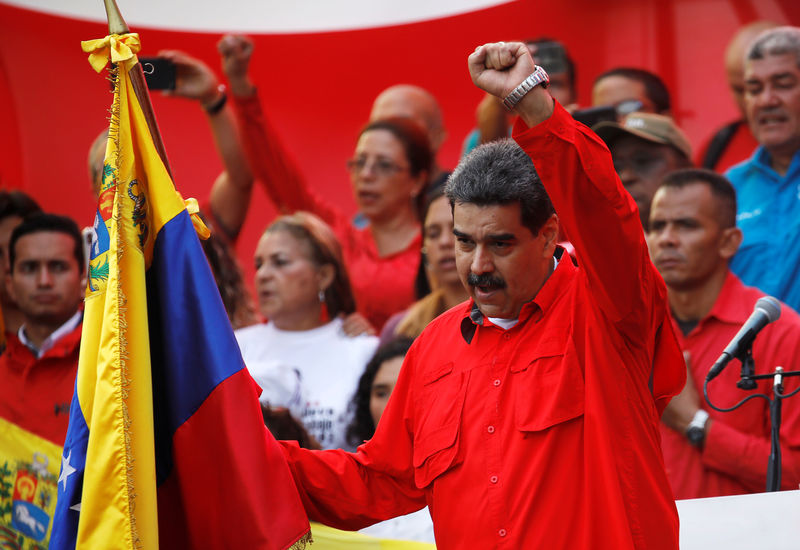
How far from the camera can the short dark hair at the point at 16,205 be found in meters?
7.02

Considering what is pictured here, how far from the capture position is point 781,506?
3.30 metres

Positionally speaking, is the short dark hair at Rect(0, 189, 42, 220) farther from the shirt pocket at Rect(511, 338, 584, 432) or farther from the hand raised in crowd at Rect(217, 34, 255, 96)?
the shirt pocket at Rect(511, 338, 584, 432)

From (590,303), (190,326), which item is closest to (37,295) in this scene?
(190,326)

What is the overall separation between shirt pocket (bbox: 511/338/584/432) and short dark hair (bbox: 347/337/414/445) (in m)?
2.33

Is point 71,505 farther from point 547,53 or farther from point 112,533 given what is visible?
point 547,53

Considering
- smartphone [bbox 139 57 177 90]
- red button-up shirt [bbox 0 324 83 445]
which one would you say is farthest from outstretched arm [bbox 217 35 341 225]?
smartphone [bbox 139 57 177 90]

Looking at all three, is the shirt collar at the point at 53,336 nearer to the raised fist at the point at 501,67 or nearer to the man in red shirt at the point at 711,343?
the man in red shirt at the point at 711,343

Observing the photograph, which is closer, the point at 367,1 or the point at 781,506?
the point at 781,506

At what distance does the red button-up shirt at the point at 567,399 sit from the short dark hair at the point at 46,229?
3.50 metres

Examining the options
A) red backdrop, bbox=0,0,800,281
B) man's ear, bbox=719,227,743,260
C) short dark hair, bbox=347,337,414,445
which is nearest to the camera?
man's ear, bbox=719,227,743,260

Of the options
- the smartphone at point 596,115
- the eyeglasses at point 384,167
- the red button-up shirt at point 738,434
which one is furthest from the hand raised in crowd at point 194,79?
the red button-up shirt at point 738,434

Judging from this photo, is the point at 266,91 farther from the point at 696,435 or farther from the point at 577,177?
the point at 577,177

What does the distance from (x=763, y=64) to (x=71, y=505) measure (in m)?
4.12

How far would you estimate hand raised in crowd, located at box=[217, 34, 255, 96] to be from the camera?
6.91 metres
